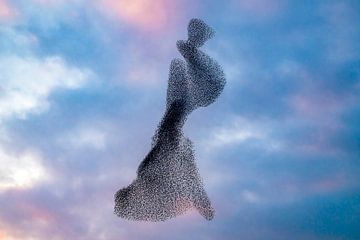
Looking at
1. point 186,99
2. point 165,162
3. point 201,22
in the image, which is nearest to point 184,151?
point 165,162

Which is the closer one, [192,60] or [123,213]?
[192,60]

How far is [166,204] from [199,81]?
638cm

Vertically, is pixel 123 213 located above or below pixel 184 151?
below

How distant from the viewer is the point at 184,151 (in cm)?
2825

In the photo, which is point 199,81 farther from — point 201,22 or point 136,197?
point 136,197

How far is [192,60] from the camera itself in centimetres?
2672

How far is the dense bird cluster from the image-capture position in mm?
26594

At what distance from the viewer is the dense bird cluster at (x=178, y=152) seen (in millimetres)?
26594

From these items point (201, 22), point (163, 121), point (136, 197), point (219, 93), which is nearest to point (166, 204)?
point (136, 197)

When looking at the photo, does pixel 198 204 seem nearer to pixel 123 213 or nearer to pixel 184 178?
pixel 184 178

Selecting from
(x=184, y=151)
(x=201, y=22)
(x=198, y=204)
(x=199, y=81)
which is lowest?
(x=198, y=204)

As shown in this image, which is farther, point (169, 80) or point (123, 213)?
point (123, 213)

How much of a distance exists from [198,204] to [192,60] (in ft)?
23.4

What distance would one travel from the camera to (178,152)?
28.1m
